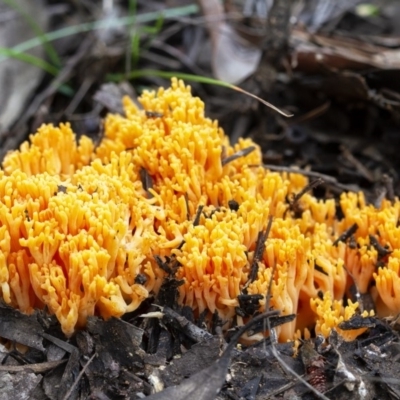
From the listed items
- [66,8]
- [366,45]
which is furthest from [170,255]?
[66,8]

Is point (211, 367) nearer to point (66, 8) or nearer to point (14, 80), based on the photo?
point (14, 80)

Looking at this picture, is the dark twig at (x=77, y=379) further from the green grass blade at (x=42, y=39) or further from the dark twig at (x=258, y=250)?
the green grass blade at (x=42, y=39)

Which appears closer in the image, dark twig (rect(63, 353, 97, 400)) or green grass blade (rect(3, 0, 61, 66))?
dark twig (rect(63, 353, 97, 400))

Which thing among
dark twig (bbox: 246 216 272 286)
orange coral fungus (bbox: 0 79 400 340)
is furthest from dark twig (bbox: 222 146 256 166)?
dark twig (bbox: 246 216 272 286)

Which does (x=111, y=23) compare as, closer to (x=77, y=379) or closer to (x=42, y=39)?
(x=42, y=39)

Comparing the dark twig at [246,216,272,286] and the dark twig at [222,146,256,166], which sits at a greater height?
the dark twig at [222,146,256,166]

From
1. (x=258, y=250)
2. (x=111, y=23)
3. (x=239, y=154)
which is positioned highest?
(x=111, y=23)

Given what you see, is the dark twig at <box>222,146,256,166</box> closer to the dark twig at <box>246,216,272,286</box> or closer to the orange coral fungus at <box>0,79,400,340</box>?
the orange coral fungus at <box>0,79,400,340</box>

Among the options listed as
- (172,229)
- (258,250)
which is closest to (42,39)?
(172,229)
